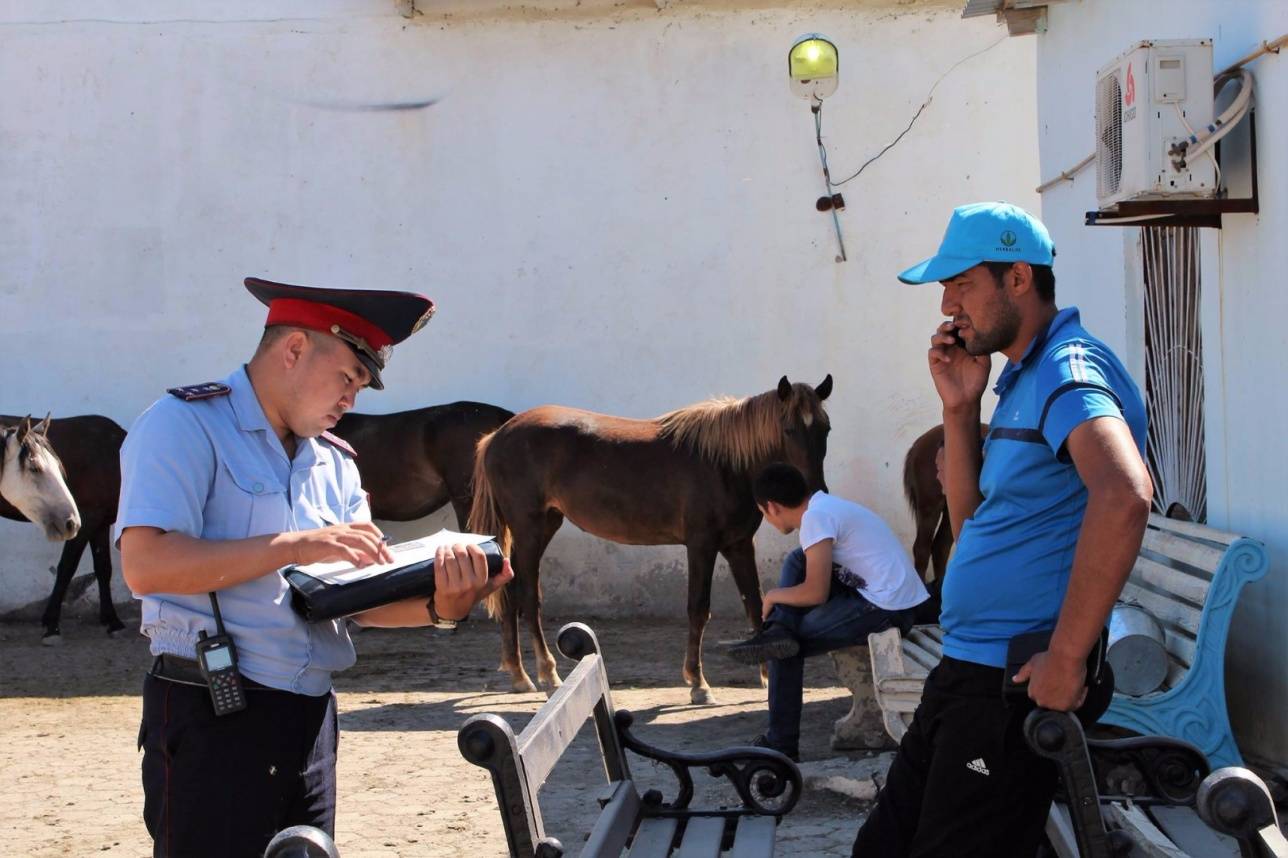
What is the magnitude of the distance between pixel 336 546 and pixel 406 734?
4791 mm

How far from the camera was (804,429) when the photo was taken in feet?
25.7

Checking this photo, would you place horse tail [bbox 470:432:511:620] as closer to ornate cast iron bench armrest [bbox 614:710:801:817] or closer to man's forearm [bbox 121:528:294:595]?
ornate cast iron bench armrest [bbox 614:710:801:817]

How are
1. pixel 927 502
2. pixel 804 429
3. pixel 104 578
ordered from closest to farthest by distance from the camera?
pixel 804 429 → pixel 927 502 → pixel 104 578

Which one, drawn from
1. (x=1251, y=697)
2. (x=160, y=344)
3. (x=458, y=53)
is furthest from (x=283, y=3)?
(x=1251, y=697)

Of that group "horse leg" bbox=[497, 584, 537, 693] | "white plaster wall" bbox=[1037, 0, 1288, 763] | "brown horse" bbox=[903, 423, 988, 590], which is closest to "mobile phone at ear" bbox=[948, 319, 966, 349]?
"white plaster wall" bbox=[1037, 0, 1288, 763]

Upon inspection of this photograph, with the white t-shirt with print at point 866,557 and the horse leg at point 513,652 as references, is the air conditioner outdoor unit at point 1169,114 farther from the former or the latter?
the horse leg at point 513,652

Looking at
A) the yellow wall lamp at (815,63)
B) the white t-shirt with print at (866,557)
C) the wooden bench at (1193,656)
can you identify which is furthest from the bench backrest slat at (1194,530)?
the yellow wall lamp at (815,63)

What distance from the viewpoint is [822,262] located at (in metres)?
11.0

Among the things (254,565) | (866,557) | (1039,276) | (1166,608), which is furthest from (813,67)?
(254,565)

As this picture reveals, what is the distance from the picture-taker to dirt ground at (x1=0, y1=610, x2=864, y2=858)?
16.9 feet

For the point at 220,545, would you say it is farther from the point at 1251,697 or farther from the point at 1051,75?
the point at 1051,75

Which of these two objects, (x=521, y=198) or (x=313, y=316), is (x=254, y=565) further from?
(x=521, y=198)

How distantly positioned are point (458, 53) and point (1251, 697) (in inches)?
329

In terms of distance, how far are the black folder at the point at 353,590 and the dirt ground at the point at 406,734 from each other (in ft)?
8.55
